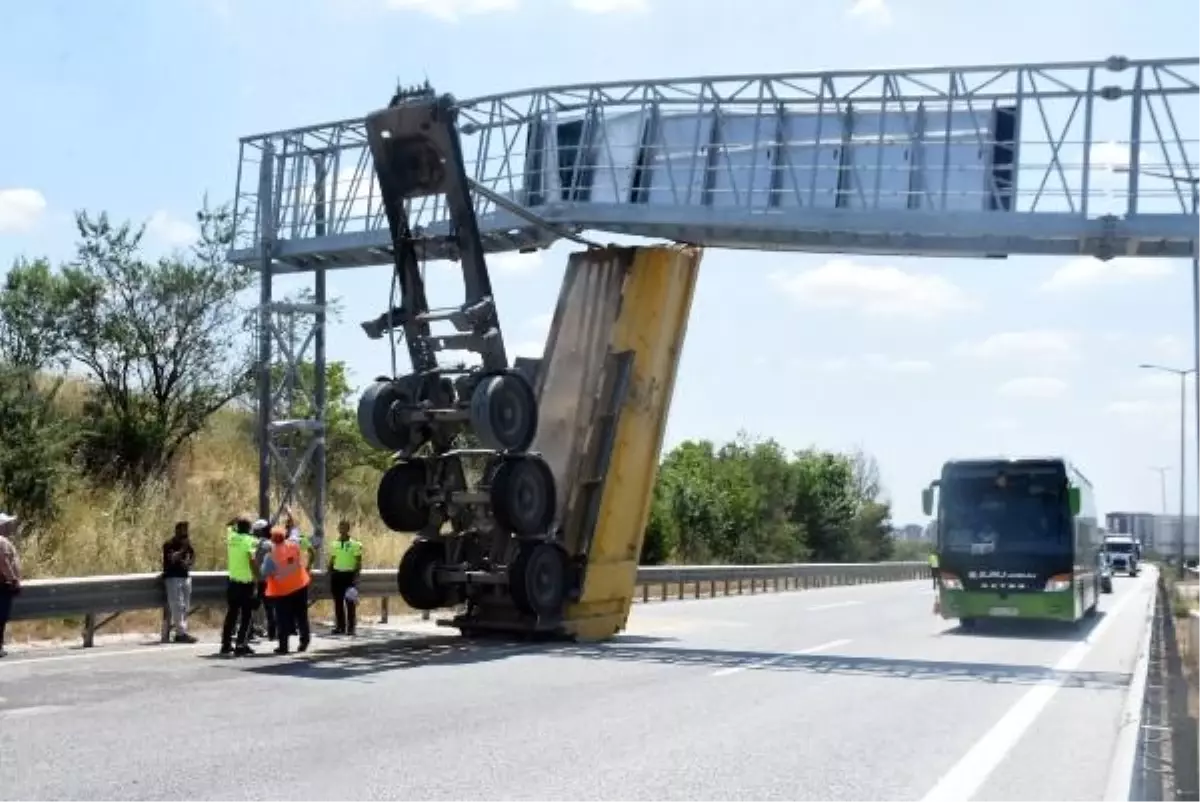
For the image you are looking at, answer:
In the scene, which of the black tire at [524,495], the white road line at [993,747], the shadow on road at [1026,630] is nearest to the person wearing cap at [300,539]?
the black tire at [524,495]

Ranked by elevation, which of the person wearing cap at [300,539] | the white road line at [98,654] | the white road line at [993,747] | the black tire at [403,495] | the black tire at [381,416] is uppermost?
the black tire at [381,416]

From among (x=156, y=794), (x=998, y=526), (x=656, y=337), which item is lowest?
(x=156, y=794)

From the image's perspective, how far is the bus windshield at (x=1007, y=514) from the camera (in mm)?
22812

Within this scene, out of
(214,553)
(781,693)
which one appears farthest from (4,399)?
(781,693)

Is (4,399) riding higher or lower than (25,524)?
higher

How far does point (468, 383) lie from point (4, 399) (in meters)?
10.7

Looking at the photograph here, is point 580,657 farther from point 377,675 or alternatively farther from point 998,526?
point 998,526

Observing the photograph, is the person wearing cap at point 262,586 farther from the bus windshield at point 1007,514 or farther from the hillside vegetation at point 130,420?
the bus windshield at point 1007,514

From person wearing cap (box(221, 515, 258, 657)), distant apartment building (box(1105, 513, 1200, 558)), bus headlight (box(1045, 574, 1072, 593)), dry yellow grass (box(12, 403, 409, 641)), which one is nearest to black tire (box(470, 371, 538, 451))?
person wearing cap (box(221, 515, 258, 657))

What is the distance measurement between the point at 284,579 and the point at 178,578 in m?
1.94

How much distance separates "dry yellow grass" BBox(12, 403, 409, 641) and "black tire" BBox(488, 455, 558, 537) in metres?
5.88

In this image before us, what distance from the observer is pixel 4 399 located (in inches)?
943

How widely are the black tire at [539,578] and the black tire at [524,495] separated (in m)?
0.26

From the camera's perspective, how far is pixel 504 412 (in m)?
17.1
